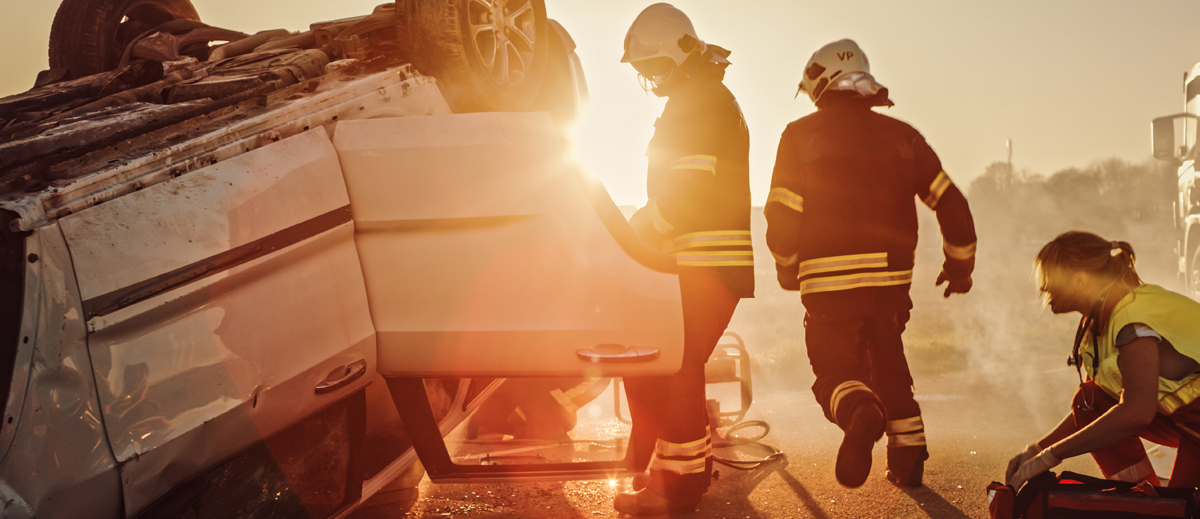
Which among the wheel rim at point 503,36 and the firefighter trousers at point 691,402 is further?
the firefighter trousers at point 691,402

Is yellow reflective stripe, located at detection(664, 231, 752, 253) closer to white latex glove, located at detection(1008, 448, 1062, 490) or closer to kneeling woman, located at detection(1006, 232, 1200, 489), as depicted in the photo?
kneeling woman, located at detection(1006, 232, 1200, 489)

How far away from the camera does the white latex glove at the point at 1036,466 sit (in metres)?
2.38

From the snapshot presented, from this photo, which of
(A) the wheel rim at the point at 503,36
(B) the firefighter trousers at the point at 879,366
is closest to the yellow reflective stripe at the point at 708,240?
(B) the firefighter trousers at the point at 879,366

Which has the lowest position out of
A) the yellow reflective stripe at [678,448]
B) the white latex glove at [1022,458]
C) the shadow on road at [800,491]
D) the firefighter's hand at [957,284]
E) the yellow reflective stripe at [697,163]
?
the shadow on road at [800,491]

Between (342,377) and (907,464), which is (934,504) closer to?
(907,464)

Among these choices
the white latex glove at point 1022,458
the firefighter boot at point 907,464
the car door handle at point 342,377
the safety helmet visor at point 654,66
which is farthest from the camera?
the safety helmet visor at point 654,66

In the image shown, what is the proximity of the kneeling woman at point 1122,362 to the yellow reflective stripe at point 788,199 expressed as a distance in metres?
1.19

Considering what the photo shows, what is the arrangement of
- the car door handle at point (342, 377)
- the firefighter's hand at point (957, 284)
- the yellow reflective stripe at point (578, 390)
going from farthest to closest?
the yellow reflective stripe at point (578, 390) < the firefighter's hand at point (957, 284) < the car door handle at point (342, 377)

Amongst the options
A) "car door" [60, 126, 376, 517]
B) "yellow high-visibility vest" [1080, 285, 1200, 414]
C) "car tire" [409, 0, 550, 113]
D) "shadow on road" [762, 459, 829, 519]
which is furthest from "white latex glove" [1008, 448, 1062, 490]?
"car tire" [409, 0, 550, 113]

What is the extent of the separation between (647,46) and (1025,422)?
3564mm

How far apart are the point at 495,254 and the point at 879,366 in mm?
2163

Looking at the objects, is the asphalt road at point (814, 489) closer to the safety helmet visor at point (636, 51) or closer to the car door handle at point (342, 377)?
the car door handle at point (342, 377)

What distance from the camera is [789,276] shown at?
12.3 feet


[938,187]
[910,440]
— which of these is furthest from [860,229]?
[910,440]
